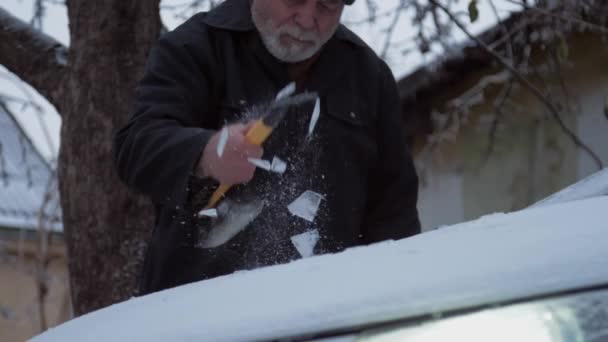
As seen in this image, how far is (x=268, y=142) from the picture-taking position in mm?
2967

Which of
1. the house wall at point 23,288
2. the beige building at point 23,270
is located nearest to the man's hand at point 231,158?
the beige building at point 23,270

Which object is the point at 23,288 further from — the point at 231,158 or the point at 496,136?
the point at 231,158

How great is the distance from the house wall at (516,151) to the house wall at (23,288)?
15.8 feet

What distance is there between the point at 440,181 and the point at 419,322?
34.0 feet

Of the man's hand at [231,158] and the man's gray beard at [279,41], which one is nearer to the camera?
the man's hand at [231,158]

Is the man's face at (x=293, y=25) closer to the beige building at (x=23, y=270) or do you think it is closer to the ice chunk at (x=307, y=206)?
the ice chunk at (x=307, y=206)

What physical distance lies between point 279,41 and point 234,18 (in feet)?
0.56

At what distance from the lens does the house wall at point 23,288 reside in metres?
13.6

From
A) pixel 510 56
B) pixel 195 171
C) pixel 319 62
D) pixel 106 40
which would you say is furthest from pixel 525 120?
pixel 195 171

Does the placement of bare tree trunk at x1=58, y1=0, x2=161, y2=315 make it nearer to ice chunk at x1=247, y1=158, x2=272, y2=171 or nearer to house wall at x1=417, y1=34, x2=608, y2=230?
ice chunk at x1=247, y1=158, x2=272, y2=171

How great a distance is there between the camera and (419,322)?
1.49m

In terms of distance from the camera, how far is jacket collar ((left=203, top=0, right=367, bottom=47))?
10.3ft

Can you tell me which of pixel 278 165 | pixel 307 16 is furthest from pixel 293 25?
pixel 278 165

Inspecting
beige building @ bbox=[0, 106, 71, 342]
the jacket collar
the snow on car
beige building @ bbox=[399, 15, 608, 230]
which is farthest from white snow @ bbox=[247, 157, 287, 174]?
beige building @ bbox=[0, 106, 71, 342]
